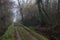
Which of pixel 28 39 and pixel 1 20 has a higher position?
pixel 1 20

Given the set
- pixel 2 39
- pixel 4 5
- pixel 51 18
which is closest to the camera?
pixel 2 39

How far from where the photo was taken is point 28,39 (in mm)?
21953

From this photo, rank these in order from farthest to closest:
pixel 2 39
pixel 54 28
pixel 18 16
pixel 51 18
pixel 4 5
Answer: pixel 18 16
pixel 51 18
pixel 54 28
pixel 4 5
pixel 2 39

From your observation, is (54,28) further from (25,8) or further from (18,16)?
(18,16)

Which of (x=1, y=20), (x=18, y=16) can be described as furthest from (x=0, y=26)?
(x=18, y=16)

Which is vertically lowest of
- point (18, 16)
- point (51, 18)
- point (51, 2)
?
point (18, 16)

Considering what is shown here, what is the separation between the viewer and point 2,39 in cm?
2066

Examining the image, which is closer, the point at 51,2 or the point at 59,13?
the point at 59,13

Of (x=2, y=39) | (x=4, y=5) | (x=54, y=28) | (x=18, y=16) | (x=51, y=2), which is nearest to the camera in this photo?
(x=2, y=39)

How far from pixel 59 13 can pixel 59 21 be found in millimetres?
1370

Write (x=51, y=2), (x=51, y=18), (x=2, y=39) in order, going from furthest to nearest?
(x=51, y=2) < (x=51, y=18) < (x=2, y=39)

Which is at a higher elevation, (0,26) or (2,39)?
(0,26)

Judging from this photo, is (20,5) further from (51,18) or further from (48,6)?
(51,18)

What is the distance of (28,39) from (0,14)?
4406mm
